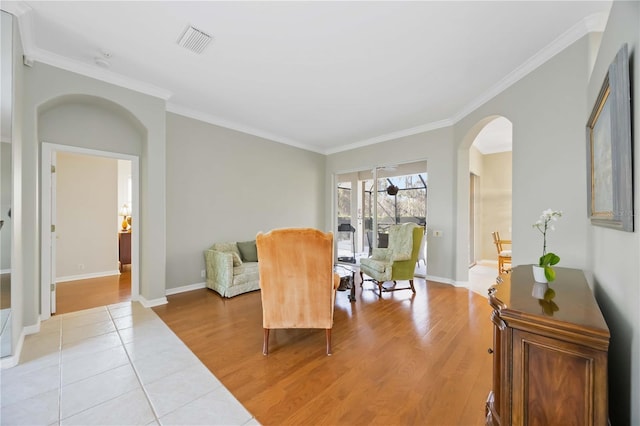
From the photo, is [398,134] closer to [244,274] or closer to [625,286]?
[244,274]

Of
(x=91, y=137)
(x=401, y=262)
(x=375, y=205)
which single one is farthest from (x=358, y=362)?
(x=91, y=137)

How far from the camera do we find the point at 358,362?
6.96ft

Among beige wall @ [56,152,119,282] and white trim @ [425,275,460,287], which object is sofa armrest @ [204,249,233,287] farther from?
white trim @ [425,275,460,287]

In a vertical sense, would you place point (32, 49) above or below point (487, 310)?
above

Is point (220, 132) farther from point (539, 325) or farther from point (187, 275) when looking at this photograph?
point (539, 325)

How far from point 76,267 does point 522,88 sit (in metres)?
7.80

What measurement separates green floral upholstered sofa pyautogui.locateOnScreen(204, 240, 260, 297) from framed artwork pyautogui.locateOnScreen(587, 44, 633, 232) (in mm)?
3885

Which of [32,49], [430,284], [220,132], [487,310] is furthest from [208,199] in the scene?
[487,310]

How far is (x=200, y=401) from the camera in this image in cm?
166

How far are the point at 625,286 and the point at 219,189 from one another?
4813 mm

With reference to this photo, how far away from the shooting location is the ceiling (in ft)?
6.96

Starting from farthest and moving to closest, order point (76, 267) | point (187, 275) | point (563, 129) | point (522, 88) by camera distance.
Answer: point (76, 267)
point (187, 275)
point (522, 88)
point (563, 129)

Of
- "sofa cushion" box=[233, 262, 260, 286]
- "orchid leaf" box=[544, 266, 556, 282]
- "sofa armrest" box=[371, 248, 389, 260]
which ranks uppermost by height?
"orchid leaf" box=[544, 266, 556, 282]

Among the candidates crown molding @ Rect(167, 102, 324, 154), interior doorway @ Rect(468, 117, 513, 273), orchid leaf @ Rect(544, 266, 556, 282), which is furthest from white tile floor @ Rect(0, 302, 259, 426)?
interior doorway @ Rect(468, 117, 513, 273)
